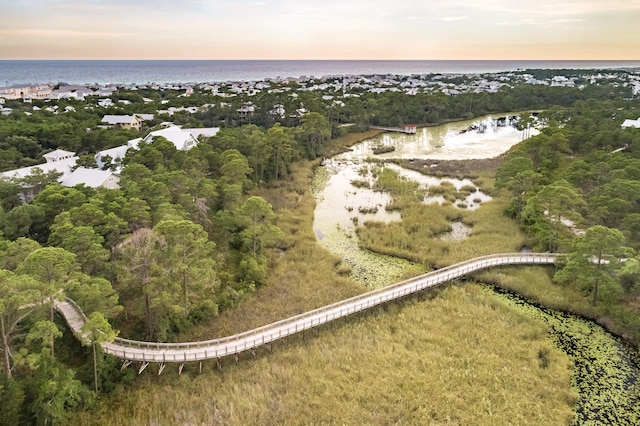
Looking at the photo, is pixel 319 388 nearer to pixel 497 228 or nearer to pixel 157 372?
pixel 157 372

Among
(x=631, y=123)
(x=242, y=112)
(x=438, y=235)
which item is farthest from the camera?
(x=242, y=112)

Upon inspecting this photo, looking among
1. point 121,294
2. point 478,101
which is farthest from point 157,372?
point 478,101

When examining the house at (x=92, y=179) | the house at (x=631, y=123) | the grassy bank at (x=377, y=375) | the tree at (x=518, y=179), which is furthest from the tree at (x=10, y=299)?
the house at (x=631, y=123)

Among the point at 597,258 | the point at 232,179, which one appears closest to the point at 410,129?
the point at 232,179

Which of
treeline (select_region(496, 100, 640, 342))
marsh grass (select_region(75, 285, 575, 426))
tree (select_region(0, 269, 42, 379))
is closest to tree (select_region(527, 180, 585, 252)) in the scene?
treeline (select_region(496, 100, 640, 342))

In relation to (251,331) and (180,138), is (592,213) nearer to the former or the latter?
(251,331)

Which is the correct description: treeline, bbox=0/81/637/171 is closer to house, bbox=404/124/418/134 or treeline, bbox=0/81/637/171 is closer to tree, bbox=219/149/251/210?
house, bbox=404/124/418/134

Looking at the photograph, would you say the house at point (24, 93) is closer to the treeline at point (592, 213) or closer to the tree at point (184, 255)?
the tree at point (184, 255)
